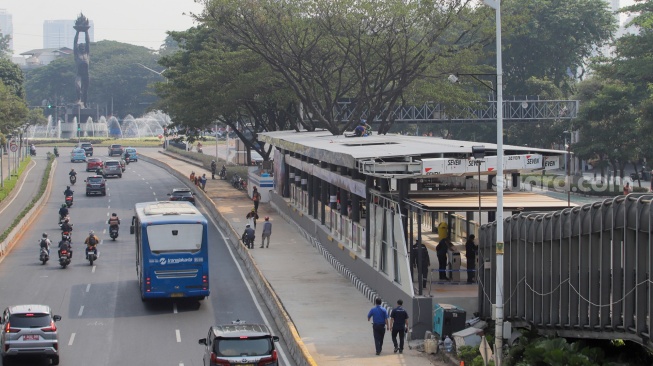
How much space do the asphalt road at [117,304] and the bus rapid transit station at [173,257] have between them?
864 millimetres

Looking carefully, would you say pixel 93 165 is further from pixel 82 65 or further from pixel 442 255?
pixel 82 65

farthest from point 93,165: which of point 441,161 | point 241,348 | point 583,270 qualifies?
point 583,270

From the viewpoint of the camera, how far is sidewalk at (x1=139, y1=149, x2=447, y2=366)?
25.9m

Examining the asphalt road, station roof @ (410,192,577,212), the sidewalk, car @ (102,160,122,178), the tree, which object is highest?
the tree

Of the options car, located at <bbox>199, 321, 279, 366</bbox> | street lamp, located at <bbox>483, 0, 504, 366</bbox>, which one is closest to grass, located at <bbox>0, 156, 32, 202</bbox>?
car, located at <bbox>199, 321, 279, 366</bbox>

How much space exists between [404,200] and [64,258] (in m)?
18.6

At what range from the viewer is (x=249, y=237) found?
45.2 metres

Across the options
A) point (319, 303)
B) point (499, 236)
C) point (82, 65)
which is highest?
point (82, 65)

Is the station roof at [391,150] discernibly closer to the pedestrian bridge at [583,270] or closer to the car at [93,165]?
the pedestrian bridge at [583,270]

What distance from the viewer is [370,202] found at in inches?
1331

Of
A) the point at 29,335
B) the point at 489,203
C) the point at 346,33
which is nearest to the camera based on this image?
the point at 29,335

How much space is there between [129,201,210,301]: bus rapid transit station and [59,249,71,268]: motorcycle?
34.7 ft

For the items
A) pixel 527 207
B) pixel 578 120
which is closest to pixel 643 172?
pixel 578 120

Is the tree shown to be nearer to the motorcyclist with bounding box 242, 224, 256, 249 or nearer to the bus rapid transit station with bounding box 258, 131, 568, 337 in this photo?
the bus rapid transit station with bounding box 258, 131, 568, 337
